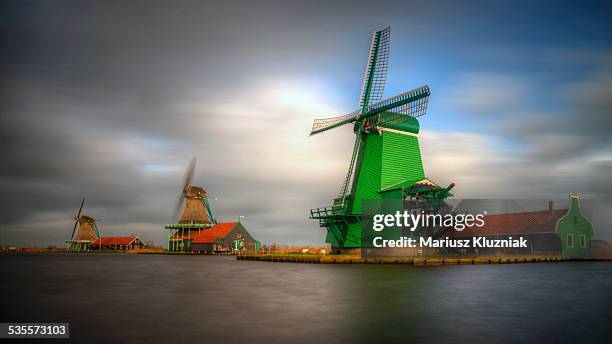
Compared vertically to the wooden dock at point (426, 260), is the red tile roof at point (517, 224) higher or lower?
higher

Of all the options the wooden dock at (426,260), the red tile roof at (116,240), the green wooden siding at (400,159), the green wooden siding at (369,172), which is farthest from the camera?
the red tile roof at (116,240)

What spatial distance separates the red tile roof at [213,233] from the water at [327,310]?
52849mm

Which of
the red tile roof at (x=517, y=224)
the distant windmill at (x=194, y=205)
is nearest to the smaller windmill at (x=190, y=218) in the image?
the distant windmill at (x=194, y=205)

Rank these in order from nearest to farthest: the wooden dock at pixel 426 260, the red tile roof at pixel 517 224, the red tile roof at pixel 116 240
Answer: the wooden dock at pixel 426 260, the red tile roof at pixel 517 224, the red tile roof at pixel 116 240

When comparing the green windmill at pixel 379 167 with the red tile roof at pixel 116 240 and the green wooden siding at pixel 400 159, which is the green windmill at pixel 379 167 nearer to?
the green wooden siding at pixel 400 159

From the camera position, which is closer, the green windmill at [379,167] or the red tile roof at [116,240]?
the green windmill at [379,167]

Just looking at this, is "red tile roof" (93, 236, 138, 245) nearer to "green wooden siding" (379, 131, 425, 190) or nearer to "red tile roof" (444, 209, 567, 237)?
"green wooden siding" (379, 131, 425, 190)

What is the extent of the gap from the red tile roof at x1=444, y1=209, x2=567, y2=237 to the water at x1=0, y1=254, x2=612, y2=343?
22.5 metres

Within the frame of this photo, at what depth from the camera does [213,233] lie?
268 ft

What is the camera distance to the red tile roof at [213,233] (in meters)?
80.1

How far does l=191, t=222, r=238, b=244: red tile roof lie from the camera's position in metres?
80.1

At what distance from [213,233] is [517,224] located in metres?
50.5

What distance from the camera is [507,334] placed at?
43.3ft

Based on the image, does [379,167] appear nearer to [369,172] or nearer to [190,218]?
[369,172]
